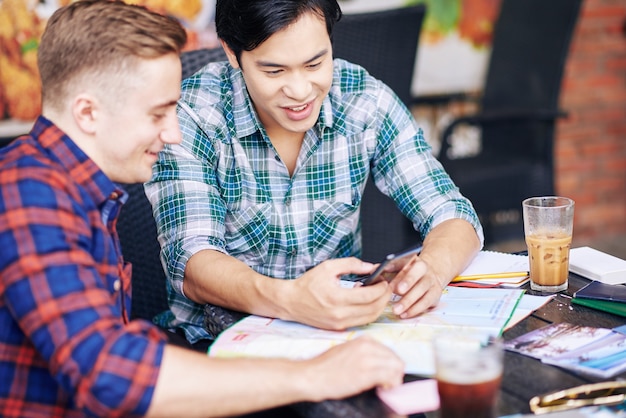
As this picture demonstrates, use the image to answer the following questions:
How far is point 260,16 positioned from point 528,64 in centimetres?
207

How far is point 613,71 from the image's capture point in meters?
4.23

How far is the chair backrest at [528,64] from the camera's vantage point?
3275 millimetres

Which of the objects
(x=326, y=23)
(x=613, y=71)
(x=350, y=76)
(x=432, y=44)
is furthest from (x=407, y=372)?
(x=613, y=71)

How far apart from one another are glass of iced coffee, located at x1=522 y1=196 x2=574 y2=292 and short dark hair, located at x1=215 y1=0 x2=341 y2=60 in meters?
0.56

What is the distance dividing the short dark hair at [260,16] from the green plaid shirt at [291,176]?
0.18 metres

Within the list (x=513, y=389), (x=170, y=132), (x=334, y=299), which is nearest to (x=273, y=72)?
(x=170, y=132)

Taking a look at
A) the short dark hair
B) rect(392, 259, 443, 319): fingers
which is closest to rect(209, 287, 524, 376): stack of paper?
rect(392, 259, 443, 319): fingers

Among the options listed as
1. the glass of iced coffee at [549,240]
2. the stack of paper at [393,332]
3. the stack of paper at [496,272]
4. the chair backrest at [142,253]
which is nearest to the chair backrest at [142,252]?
the chair backrest at [142,253]

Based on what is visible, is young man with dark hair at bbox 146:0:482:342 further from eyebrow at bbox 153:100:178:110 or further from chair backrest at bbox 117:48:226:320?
eyebrow at bbox 153:100:178:110

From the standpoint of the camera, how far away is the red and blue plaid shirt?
105 cm

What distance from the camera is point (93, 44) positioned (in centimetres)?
117

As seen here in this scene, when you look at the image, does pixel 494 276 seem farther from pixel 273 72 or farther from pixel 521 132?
pixel 521 132

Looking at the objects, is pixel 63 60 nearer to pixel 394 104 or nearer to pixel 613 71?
pixel 394 104

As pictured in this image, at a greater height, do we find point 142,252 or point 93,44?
point 93,44
